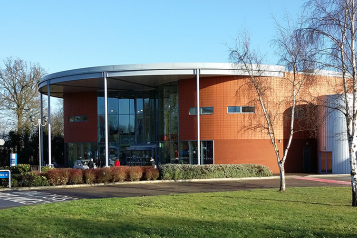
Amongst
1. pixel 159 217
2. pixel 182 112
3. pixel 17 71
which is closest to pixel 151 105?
pixel 182 112

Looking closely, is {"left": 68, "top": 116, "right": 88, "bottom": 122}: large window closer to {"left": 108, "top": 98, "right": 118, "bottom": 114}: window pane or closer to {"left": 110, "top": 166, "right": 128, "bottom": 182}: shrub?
{"left": 108, "top": 98, "right": 118, "bottom": 114}: window pane

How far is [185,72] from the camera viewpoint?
2894 cm

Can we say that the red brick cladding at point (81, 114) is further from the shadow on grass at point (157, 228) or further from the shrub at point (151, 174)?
the shadow on grass at point (157, 228)

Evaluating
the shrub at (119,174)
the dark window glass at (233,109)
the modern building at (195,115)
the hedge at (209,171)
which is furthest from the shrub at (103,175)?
the dark window glass at (233,109)

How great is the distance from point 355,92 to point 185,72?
55.5 ft

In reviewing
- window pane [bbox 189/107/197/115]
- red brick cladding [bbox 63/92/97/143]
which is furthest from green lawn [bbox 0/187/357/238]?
red brick cladding [bbox 63/92/97/143]

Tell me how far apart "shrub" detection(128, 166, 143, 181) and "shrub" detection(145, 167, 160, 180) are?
369 mm

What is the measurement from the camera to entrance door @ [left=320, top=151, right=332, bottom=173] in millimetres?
30320

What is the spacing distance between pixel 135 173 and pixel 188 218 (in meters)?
13.8

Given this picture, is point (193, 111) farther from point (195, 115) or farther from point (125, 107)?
point (125, 107)

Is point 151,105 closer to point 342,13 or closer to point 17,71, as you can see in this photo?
point 17,71

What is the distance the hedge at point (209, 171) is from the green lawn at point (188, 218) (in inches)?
395

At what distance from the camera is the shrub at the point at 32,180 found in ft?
70.7

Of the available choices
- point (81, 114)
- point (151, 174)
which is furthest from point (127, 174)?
point (81, 114)
